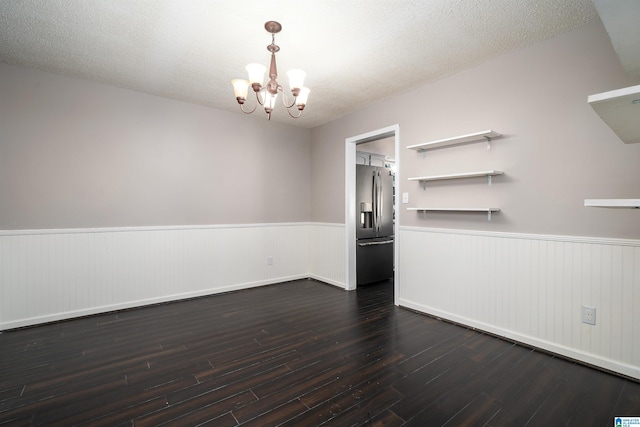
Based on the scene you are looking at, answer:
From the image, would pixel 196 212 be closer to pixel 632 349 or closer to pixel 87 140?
pixel 87 140

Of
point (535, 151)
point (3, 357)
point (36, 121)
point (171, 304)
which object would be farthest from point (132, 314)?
point (535, 151)

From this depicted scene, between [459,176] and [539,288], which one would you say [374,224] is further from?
[539,288]

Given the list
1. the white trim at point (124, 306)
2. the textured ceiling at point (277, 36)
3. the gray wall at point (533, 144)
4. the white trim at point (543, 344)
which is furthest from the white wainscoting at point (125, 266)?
the gray wall at point (533, 144)

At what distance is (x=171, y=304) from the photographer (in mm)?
3748

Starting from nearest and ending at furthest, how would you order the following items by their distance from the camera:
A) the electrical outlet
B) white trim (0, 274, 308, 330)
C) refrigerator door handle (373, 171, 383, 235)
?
the electrical outlet, white trim (0, 274, 308, 330), refrigerator door handle (373, 171, 383, 235)

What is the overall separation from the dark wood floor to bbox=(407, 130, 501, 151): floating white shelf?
73.4 inches

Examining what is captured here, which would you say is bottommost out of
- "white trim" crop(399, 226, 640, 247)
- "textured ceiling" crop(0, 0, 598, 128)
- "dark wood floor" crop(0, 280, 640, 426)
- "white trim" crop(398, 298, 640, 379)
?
"dark wood floor" crop(0, 280, 640, 426)

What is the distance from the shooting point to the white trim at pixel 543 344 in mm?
2127

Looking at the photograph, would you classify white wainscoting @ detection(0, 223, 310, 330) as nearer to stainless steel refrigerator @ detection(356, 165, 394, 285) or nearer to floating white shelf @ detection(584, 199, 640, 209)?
stainless steel refrigerator @ detection(356, 165, 394, 285)

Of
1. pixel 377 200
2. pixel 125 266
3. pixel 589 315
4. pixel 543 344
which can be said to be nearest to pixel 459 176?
pixel 589 315

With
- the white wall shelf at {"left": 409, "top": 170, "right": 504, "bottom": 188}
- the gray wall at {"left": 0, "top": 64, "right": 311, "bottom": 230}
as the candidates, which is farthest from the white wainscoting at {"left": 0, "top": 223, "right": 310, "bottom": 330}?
the white wall shelf at {"left": 409, "top": 170, "right": 504, "bottom": 188}

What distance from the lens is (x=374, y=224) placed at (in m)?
4.76

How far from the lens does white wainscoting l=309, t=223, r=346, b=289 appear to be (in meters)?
4.55

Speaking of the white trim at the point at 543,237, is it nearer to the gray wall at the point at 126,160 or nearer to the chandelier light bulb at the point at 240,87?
the chandelier light bulb at the point at 240,87
